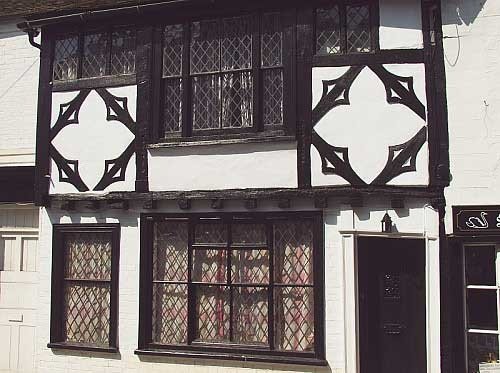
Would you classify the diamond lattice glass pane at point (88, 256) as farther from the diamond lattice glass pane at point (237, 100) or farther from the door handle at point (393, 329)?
the door handle at point (393, 329)

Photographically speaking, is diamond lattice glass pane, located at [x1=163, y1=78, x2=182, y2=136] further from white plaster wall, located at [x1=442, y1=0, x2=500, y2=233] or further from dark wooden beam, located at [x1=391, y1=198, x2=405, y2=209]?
white plaster wall, located at [x1=442, y1=0, x2=500, y2=233]

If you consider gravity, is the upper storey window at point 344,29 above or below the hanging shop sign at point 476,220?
above

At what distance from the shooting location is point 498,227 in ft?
25.0

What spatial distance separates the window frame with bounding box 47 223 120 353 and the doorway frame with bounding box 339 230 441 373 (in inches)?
132

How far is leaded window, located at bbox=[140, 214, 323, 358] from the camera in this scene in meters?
8.45

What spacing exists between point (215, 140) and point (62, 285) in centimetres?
329

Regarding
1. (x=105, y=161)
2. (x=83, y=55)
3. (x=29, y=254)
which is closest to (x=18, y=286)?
(x=29, y=254)

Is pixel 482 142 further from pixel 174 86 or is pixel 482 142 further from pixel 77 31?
pixel 77 31

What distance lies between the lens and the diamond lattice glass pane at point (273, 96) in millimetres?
8773

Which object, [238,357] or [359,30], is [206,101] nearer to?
[359,30]

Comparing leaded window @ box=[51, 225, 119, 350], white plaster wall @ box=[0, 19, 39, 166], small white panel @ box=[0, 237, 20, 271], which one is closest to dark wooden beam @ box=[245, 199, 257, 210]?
leaded window @ box=[51, 225, 119, 350]

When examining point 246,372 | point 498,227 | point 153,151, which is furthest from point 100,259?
point 498,227

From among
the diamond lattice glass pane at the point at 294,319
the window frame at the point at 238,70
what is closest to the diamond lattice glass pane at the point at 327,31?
the window frame at the point at 238,70

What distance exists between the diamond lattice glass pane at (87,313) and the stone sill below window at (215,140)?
2292mm
